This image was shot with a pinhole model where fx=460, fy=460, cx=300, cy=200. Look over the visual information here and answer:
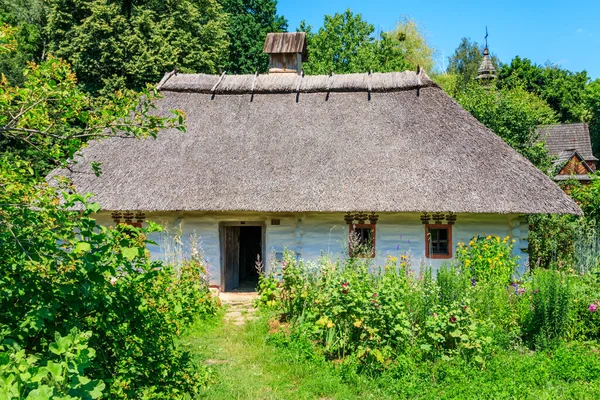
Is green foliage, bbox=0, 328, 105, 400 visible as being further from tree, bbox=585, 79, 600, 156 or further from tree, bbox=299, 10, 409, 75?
tree, bbox=585, 79, 600, 156

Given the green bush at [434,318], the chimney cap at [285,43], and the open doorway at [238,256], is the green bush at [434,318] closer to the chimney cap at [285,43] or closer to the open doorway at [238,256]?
the open doorway at [238,256]

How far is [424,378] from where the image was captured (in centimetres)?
521

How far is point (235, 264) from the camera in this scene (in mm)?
12289

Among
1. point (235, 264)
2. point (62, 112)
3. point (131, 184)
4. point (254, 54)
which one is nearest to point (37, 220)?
point (62, 112)

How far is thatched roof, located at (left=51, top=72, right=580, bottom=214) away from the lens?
10.0 metres

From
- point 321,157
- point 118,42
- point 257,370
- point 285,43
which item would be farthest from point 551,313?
point 118,42

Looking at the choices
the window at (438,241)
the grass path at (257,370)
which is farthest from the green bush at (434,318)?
the window at (438,241)

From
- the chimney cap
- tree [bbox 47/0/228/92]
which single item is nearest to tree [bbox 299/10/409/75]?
tree [bbox 47/0/228/92]

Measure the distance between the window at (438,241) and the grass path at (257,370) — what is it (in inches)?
187

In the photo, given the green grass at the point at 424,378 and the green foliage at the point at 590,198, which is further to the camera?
the green foliage at the point at 590,198

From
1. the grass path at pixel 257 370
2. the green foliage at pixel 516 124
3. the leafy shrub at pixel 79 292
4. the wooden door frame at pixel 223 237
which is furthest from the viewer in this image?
the green foliage at pixel 516 124

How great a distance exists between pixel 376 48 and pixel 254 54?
6.62m

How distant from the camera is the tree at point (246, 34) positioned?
25109mm

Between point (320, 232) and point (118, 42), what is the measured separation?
42.5ft
